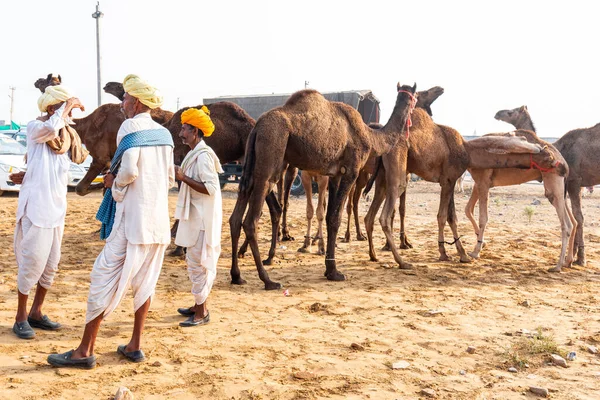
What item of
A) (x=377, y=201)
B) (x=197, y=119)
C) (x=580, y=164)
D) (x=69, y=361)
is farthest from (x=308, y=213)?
(x=69, y=361)

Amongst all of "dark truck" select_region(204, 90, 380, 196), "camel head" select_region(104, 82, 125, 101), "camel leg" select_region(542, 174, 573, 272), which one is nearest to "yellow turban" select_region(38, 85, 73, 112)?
"camel head" select_region(104, 82, 125, 101)

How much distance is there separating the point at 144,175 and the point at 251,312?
7.54 ft

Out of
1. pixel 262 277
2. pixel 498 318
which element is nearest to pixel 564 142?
pixel 498 318

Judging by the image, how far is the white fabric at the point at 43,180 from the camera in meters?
4.93

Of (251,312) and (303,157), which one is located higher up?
(303,157)

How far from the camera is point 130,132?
446cm

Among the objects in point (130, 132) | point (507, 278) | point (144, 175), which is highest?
point (130, 132)

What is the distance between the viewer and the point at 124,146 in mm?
4402

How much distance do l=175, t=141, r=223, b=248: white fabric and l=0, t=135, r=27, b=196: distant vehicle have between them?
1242 cm

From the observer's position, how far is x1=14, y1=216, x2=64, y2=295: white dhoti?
495 centimetres

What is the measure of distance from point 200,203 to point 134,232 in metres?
1.25

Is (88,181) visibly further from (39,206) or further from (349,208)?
(39,206)

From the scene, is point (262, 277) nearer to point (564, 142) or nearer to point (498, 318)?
point (498, 318)

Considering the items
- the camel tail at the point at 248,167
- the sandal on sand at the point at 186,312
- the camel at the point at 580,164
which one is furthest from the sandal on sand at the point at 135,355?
the camel at the point at 580,164
